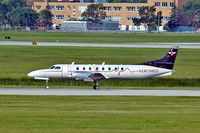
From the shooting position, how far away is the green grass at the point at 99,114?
36125 mm

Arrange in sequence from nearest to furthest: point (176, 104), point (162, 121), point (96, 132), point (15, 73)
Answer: point (96, 132), point (162, 121), point (176, 104), point (15, 73)

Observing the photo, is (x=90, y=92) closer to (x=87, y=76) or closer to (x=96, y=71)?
(x=87, y=76)

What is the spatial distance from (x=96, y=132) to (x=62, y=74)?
31031 mm

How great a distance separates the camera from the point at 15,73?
254 feet

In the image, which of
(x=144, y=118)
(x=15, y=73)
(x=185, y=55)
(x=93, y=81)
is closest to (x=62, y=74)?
(x=93, y=81)

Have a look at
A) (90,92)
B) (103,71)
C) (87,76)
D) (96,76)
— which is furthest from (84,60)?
(90,92)

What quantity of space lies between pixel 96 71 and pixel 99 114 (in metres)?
24.6

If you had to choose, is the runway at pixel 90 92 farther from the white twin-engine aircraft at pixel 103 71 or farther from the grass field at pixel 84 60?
the grass field at pixel 84 60

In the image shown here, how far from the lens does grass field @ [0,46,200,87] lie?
6963 centimetres

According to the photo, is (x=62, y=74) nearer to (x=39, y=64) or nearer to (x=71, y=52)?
(x=39, y=64)

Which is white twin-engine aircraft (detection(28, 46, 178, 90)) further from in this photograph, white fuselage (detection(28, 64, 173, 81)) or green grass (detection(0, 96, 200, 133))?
green grass (detection(0, 96, 200, 133))

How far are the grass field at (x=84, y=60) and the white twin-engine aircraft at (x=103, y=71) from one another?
4.23ft

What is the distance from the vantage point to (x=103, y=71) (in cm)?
6644

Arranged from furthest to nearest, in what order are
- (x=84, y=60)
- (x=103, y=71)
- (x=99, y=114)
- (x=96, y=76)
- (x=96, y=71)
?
(x=84, y=60) < (x=103, y=71) < (x=96, y=71) < (x=96, y=76) < (x=99, y=114)
